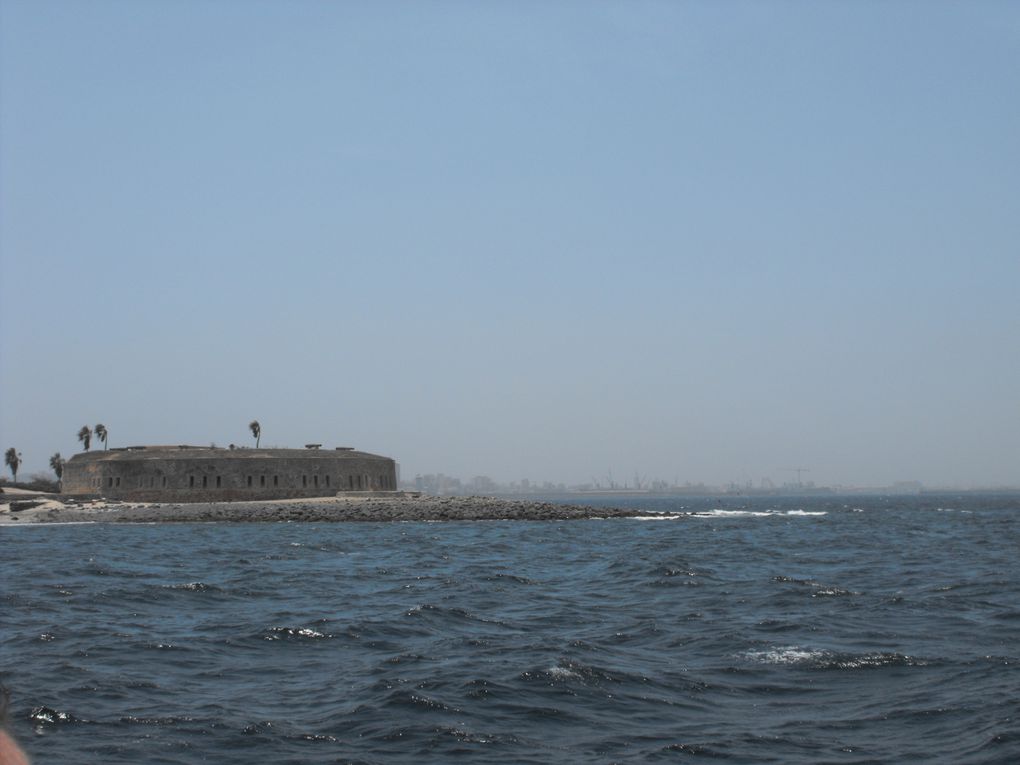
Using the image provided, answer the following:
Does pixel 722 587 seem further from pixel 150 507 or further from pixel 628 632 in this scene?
pixel 150 507

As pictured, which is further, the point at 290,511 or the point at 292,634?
the point at 290,511

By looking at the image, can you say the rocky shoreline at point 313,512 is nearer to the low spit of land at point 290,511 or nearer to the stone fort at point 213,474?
the low spit of land at point 290,511

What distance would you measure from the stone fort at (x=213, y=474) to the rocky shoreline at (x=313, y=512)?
6.15 meters

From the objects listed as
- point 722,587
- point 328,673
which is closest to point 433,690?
point 328,673

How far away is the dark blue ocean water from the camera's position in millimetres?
11570

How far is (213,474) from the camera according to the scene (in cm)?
8350

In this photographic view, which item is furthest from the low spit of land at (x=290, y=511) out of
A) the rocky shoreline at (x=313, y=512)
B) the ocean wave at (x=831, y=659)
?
the ocean wave at (x=831, y=659)

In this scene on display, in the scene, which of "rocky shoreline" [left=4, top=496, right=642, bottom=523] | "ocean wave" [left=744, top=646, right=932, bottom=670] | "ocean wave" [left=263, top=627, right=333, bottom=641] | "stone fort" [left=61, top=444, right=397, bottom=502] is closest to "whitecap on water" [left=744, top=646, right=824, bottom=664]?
"ocean wave" [left=744, top=646, right=932, bottom=670]

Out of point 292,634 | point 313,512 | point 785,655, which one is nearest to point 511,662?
point 785,655

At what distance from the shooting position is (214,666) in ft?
51.5

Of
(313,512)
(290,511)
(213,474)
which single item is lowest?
(313,512)

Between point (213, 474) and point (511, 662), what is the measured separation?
236ft

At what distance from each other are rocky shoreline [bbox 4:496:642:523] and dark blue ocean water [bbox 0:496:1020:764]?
108ft

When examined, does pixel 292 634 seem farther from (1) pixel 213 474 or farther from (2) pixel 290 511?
(1) pixel 213 474
